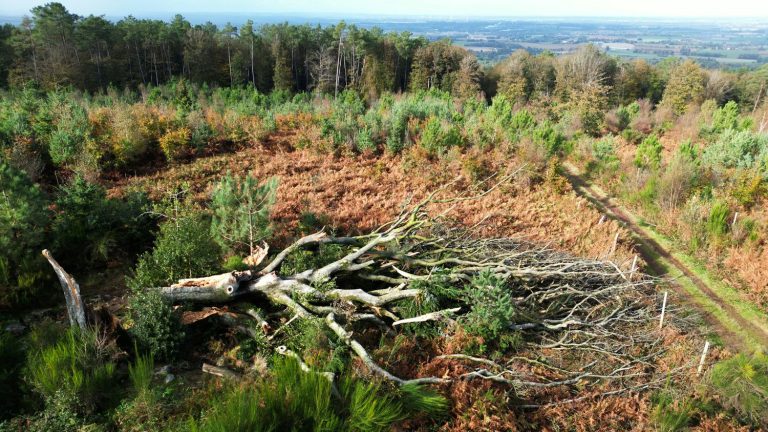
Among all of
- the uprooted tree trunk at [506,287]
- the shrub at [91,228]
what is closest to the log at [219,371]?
the uprooted tree trunk at [506,287]

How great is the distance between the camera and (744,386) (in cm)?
631

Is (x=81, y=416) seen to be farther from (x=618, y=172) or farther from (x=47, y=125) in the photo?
(x=618, y=172)

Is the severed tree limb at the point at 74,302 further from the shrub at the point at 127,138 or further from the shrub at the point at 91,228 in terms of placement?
the shrub at the point at 127,138

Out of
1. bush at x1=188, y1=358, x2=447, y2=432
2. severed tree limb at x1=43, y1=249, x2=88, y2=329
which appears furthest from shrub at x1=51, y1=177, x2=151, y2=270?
bush at x1=188, y1=358, x2=447, y2=432

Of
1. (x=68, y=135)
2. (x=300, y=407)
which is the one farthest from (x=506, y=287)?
(x=68, y=135)

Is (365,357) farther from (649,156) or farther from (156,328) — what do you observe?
(649,156)

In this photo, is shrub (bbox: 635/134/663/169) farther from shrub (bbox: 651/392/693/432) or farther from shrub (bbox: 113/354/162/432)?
shrub (bbox: 113/354/162/432)

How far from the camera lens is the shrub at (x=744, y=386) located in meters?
6.21

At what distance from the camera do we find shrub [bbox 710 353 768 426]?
20.4 feet

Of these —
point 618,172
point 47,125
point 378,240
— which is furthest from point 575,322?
point 47,125

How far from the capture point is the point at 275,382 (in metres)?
5.19

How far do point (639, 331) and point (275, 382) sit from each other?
6.21 meters

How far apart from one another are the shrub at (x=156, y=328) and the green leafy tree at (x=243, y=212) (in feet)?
7.96

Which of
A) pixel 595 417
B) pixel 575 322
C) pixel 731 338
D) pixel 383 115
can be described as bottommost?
pixel 731 338
